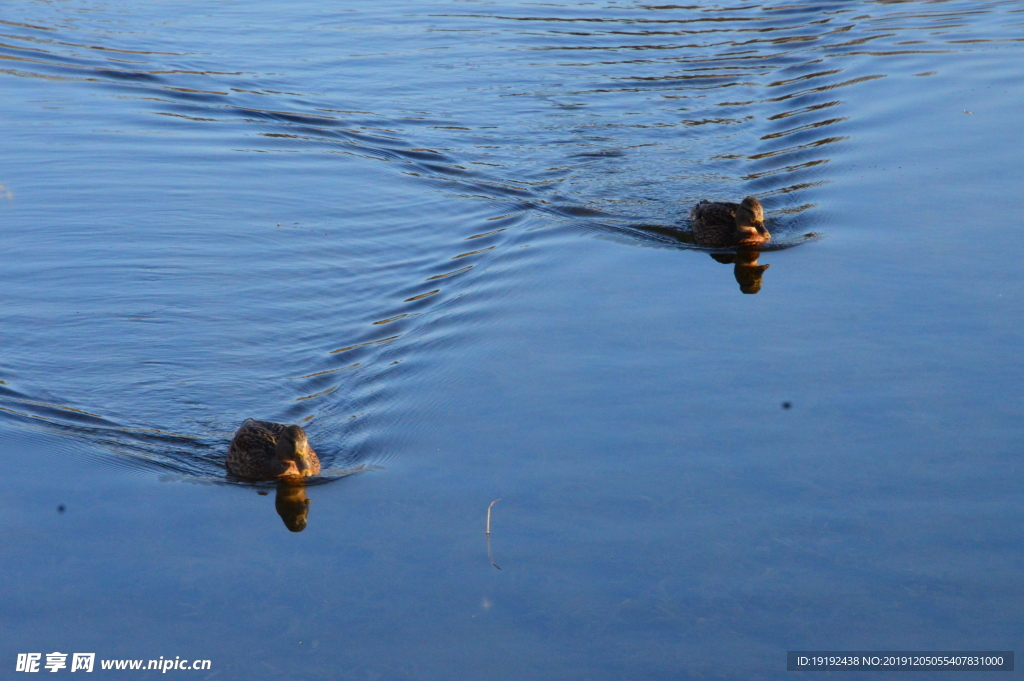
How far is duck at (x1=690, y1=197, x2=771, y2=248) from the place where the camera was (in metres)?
14.0

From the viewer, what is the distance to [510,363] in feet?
36.4

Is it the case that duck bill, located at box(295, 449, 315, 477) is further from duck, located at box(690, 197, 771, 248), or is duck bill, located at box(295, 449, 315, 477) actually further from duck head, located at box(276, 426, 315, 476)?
duck, located at box(690, 197, 771, 248)

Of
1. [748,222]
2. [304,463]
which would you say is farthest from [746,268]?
[304,463]

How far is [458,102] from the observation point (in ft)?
64.3

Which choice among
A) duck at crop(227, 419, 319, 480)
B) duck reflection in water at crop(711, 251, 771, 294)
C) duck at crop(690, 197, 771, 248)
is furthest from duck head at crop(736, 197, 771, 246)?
duck at crop(227, 419, 319, 480)

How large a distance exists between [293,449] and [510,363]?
2692 mm

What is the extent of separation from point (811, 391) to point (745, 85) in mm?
12063

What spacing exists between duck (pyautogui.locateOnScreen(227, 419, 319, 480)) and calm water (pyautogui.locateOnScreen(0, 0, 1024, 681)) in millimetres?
197

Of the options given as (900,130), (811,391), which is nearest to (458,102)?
(900,130)

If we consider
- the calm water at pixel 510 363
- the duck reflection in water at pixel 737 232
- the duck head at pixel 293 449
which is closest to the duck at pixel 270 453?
the duck head at pixel 293 449

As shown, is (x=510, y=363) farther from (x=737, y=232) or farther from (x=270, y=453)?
(x=737, y=232)

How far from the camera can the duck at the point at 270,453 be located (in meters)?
9.09

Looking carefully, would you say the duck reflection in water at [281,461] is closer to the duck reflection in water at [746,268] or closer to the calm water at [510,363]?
the calm water at [510,363]

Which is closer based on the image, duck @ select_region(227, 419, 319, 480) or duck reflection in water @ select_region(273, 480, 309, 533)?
duck reflection in water @ select_region(273, 480, 309, 533)
